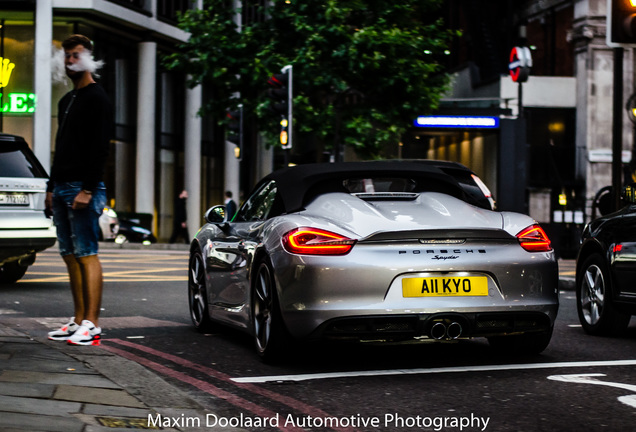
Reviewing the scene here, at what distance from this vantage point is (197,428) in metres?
4.86

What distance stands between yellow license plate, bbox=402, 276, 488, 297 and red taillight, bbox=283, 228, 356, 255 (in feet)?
1.40

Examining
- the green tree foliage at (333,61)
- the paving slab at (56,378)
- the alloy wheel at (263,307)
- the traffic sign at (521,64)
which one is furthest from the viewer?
the green tree foliage at (333,61)

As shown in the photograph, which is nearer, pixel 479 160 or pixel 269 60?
pixel 269 60

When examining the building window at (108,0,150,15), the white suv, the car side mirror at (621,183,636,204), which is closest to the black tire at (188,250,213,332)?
the car side mirror at (621,183,636,204)

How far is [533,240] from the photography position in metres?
6.94

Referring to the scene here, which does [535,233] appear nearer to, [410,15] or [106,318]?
[106,318]

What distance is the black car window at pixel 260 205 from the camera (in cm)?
765

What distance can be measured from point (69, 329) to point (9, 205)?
17.2ft

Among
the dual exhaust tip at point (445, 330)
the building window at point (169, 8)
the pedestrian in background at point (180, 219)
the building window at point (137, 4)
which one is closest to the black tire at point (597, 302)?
the dual exhaust tip at point (445, 330)

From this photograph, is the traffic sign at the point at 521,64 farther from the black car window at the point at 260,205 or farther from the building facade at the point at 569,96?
the black car window at the point at 260,205

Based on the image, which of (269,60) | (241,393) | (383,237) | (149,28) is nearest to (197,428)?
(241,393)

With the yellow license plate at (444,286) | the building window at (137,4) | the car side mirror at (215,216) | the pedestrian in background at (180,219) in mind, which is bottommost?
the pedestrian in background at (180,219)

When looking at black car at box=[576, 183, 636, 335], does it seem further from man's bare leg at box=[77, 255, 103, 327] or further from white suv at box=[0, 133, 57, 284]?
white suv at box=[0, 133, 57, 284]

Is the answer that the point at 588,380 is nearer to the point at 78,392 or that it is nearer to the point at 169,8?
the point at 78,392
